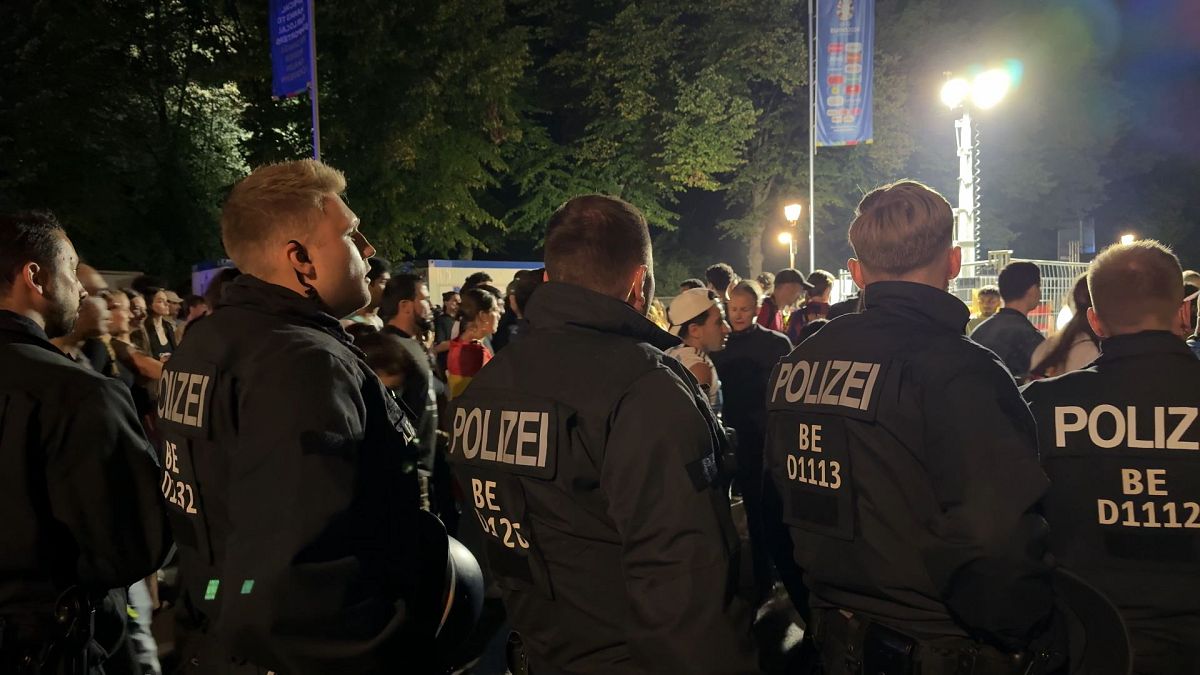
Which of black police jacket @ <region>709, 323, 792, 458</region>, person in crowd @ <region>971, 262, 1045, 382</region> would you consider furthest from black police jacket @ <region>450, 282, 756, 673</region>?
person in crowd @ <region>971, 262, 1045, 382</region>

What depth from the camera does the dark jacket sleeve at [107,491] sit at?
8.20 feet

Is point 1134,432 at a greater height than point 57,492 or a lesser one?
greater

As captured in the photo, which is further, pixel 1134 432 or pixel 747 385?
pixel 747 385

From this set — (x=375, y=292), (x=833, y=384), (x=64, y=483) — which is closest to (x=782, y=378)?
(x=833, y=384)

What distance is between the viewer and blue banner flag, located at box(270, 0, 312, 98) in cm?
1299

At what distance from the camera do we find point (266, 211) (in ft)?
7.02

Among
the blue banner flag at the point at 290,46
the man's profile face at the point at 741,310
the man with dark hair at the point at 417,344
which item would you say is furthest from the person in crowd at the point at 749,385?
the blue banner flag at the point at 290,46

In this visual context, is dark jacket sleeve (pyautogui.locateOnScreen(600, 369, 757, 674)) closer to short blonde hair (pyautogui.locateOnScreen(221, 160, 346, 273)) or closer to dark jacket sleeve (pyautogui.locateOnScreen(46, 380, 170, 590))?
short blonde hair (pyautogui.locateOnScreen(221, 160, 346, 273))

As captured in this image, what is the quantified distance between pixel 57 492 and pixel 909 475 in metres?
2.47

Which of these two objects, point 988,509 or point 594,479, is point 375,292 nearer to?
point 594,479

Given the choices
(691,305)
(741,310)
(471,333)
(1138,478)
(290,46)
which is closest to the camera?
(1138,478)

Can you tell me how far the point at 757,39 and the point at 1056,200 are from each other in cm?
1528

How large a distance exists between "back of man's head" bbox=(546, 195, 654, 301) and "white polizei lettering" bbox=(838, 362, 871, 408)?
652mm

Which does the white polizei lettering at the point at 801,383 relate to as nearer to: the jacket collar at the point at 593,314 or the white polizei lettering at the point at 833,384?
the white polizei lettering at the point at 833,384
